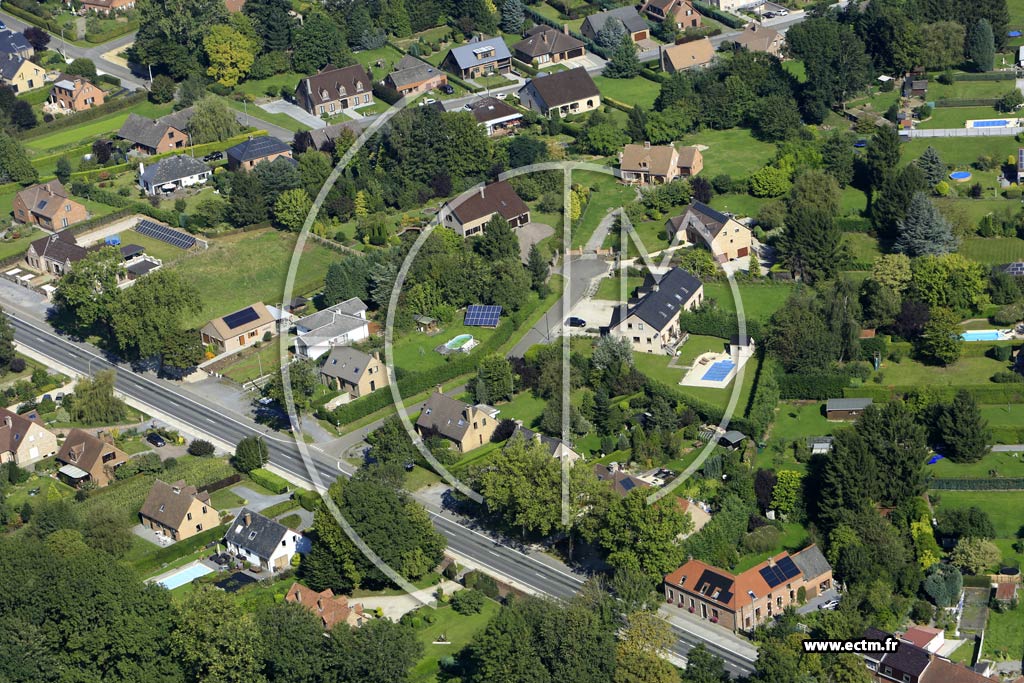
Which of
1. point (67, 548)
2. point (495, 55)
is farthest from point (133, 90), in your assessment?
point (67, 548)

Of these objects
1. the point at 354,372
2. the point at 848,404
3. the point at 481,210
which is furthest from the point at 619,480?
the point at 481,210

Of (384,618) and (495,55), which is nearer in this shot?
(384,618)

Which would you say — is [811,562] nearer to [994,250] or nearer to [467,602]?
[467,602]

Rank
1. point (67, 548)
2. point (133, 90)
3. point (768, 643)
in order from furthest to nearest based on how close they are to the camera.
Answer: point (133, 90) → point (67, 548) → point (768, 643)

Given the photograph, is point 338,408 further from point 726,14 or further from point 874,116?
point 726,14

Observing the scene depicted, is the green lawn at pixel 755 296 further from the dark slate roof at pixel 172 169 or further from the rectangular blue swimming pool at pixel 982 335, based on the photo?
the dark slate roof at pixel 172 169

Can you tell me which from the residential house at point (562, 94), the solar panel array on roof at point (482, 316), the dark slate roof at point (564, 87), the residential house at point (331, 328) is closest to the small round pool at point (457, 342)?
the solar panel array on roof at point (482, 316)
